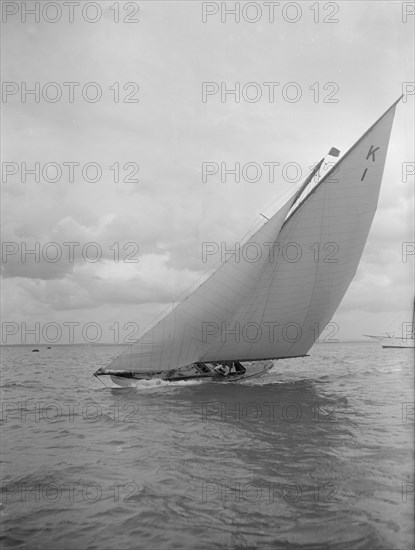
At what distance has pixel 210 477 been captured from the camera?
9.31 metres

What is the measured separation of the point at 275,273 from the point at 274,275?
12cm

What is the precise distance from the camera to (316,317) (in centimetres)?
2652

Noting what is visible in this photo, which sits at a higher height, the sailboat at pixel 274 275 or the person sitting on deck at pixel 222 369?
the sailboat at pixel 274 275

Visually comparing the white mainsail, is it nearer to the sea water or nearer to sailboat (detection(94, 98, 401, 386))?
sailboat (detection(94, 98, 401, 386))

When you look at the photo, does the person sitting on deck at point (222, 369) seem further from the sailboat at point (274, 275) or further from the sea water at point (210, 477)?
the sea water at point (210, 477)

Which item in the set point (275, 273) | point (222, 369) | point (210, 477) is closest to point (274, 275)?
point (275, 273)

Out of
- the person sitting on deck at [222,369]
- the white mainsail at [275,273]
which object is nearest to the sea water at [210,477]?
the white mainsail at [275,273]

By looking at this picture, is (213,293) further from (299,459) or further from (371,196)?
(299,459)

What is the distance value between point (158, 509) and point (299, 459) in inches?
160

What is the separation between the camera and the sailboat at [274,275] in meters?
23.4

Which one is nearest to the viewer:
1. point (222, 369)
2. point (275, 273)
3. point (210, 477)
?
point (210, 477)

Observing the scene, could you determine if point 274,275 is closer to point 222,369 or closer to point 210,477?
point 222,369

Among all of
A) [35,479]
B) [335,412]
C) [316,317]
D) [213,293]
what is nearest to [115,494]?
[35,479]

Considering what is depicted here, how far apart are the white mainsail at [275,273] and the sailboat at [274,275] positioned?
5 cm
